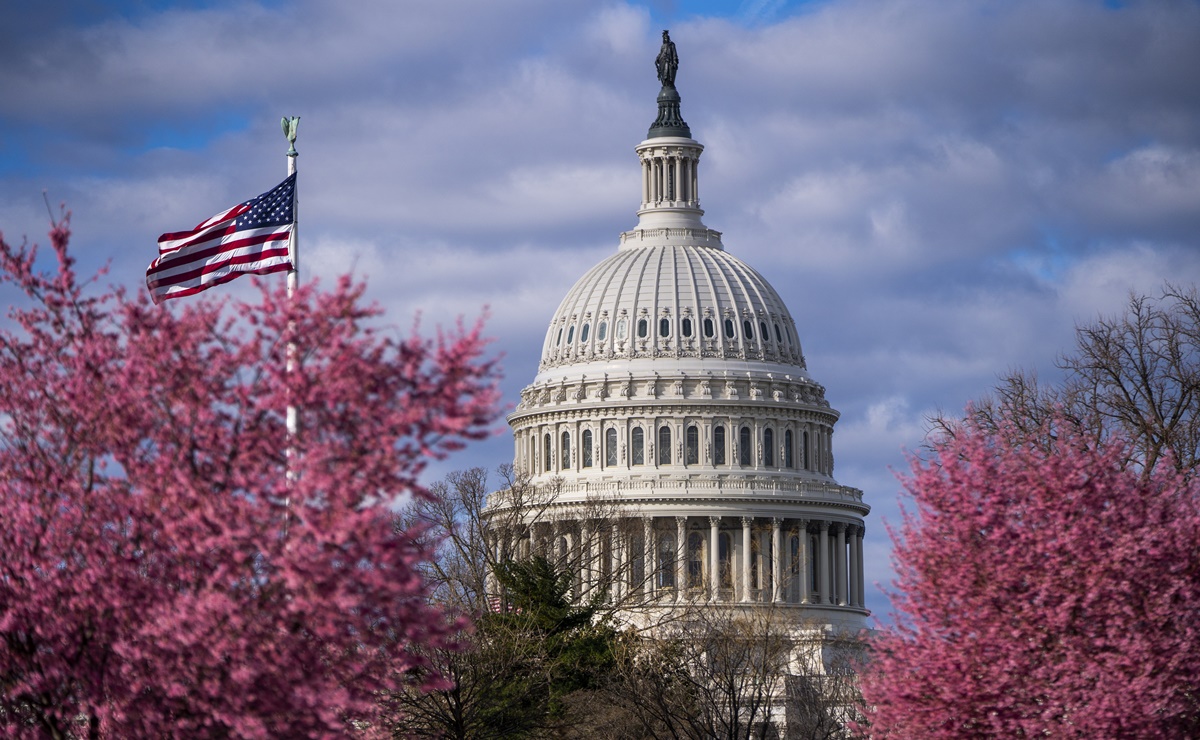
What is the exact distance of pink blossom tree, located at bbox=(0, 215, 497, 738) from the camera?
2400 centimetres

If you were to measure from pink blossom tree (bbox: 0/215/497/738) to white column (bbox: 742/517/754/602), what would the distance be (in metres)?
115

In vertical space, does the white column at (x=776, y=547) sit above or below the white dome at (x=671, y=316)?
below

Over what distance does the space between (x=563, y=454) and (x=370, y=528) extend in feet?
425

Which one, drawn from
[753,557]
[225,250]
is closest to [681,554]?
[753,557]

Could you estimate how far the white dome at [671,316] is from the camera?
155 metres

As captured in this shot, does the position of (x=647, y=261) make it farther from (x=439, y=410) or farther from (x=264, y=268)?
(x=439, y=410)

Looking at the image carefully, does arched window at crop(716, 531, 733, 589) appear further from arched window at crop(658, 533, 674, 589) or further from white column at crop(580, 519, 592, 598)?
white column at crop(580, 519, 592, 598)

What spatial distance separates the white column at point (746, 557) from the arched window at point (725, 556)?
33.8 inches

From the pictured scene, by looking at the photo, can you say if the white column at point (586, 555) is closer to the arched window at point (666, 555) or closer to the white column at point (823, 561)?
the arched window at point (666, 555)

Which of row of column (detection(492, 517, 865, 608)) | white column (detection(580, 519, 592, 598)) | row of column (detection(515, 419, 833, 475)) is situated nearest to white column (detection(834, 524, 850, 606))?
row of column (detection(492, 517, 865, 608))

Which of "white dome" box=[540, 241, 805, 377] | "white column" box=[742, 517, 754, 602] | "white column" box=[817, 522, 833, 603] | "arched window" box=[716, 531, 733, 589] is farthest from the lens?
"white dome" box=[540, 241, 805, 377]

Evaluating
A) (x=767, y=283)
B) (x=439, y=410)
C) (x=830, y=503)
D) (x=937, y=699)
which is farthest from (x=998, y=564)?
(x=767, y=283)

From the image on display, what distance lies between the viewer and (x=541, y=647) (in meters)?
60.9

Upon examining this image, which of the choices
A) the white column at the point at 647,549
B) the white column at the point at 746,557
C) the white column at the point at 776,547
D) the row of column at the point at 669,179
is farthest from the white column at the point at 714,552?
the row of column at the point at 669,179
